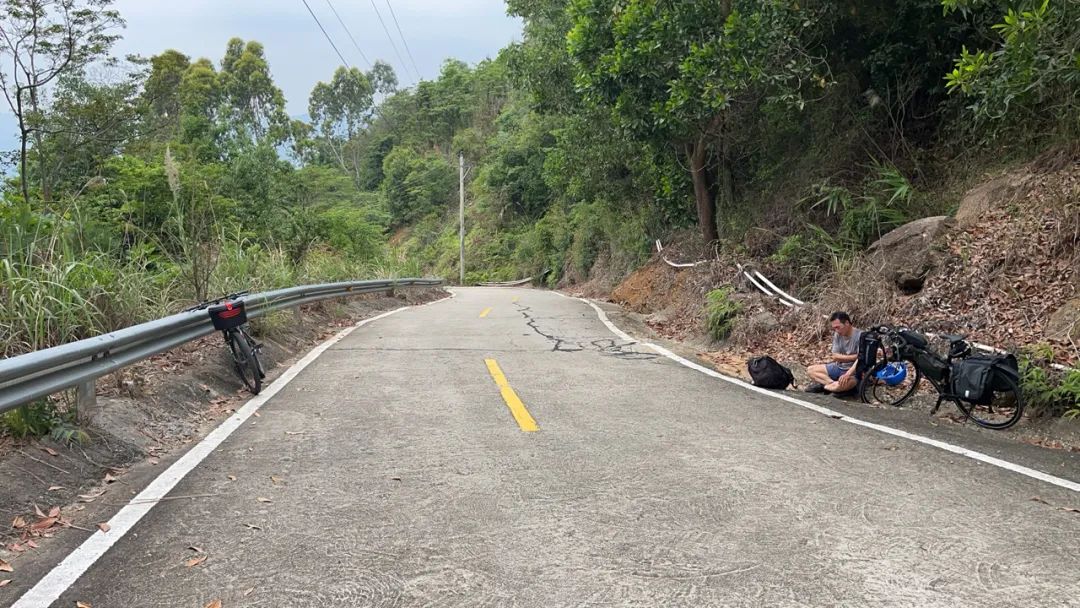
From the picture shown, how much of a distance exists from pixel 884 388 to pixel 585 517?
15.9 ft

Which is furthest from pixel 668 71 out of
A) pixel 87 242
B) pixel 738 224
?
pixel 87 242

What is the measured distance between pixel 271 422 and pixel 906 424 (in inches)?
215

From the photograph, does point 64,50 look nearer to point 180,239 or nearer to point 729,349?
point 180,239

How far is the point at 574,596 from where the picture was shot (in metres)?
3.03

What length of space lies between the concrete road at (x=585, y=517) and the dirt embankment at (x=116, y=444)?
0.47m

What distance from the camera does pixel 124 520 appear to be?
387 cm

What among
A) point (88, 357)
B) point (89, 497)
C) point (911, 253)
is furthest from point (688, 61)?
point (89, 497)

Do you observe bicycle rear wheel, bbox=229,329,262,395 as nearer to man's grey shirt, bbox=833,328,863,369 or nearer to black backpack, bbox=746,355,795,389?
black backpack, bbox=746,355,795,389

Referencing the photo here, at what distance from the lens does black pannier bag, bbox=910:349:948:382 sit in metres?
6.36

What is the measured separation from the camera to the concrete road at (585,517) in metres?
3.09

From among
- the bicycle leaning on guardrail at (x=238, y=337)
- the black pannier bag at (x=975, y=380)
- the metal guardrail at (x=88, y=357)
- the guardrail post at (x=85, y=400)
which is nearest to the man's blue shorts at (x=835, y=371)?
the black pannier bag at (x=975, y=380)

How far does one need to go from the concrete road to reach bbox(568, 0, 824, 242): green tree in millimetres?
6205

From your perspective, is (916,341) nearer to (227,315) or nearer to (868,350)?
(868,350)

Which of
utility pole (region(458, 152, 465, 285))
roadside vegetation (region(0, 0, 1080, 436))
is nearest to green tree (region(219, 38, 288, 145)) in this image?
utility pole (region(458, 152, 465, 285))
